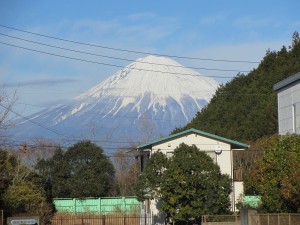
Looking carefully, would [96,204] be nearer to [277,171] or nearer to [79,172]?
[79,172]

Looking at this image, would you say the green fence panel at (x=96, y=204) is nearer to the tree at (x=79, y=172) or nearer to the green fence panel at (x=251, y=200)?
the tree at (x=79, y=172)

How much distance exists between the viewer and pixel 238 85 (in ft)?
297

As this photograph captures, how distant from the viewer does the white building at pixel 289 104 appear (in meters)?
43.7

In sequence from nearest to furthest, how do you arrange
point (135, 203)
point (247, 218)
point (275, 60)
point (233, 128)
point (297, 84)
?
point (247, 218)
point (297, 84)
point (135, 203)
point (233, 128)
point (275, 60)

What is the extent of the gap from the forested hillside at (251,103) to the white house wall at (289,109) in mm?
23472

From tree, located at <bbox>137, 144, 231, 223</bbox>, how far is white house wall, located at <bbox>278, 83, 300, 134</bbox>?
4.82 meters

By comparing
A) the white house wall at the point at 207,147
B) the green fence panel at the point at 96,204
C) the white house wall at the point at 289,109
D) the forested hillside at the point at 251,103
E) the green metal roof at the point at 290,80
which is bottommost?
the green fence panel at the point at 96,204

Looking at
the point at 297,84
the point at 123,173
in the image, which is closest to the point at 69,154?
the point at 123,173

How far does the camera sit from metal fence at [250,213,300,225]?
32688 millimetres

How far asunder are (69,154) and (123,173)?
13093 mm

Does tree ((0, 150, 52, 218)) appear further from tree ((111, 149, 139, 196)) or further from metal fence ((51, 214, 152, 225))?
tree ((111, 149, 139, 196))

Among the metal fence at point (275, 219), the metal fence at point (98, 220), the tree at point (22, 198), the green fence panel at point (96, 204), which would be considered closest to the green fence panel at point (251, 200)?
the metal fence at point (98, 220)

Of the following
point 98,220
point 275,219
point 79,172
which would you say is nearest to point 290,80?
point 275,219

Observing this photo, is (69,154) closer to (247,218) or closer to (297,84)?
(297,84)
